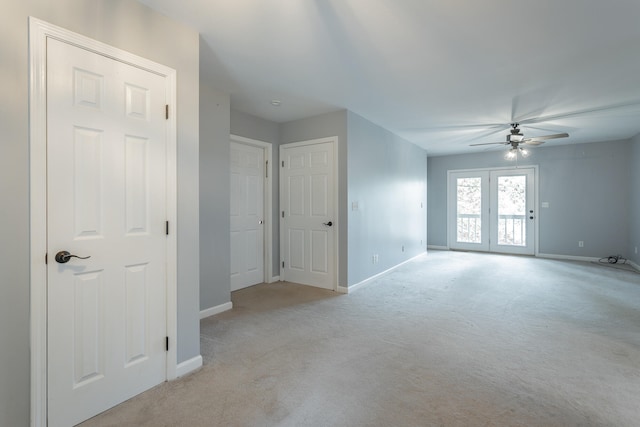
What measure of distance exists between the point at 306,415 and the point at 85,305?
1.40 metres

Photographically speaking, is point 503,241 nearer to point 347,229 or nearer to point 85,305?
point 347,229

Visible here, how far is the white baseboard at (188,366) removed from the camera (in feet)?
7.38

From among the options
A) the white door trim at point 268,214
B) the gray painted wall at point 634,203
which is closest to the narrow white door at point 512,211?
the gray painted wall at point 634,203

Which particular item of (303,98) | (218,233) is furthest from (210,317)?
(303,98)

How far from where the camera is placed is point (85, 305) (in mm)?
1782

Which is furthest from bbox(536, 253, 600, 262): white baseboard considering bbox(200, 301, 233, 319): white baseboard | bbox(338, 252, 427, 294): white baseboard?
bbox(200, 301, 233, 319): white baseboard

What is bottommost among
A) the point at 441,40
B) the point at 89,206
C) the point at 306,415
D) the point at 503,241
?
the point at 306,415

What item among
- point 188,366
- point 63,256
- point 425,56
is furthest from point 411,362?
point 425,56

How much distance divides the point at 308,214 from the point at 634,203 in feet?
20.3

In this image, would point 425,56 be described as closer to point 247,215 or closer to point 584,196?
point 247,215

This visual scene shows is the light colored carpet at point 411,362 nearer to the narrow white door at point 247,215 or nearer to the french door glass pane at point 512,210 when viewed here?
the narrow white door at point 247,215

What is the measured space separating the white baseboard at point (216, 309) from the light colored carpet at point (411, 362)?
0.11 m

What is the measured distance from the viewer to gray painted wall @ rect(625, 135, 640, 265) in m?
5.76

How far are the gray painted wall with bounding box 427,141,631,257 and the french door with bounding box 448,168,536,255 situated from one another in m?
0.24
